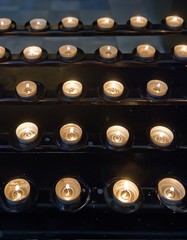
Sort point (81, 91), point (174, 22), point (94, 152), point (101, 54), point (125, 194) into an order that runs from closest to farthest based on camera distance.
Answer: point (125, 194) → point (94, 152) → point (81, 91) → point (101, 54) → point (174, 22)

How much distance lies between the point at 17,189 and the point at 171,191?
1.46 feet

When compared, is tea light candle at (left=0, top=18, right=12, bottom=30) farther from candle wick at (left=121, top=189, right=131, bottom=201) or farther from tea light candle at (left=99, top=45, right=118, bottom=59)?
candle wick at (left=121, top=189, right=131, bottom=201)

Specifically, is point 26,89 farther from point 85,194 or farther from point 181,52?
point 181,52

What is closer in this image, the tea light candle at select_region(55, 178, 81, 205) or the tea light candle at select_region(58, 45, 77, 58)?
the tea light candle at select_region(55, 178, 81, 205)

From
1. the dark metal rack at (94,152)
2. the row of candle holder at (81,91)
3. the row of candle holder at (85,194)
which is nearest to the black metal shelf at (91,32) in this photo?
the dark metal rack at (94,152)

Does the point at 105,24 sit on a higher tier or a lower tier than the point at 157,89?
higher

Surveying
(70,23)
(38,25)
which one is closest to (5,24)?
(38,25)

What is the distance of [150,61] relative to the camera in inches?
45.2

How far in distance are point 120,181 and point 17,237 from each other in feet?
1.07

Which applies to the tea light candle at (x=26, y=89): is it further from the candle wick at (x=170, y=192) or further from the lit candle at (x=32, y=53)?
the candle wick at (x=170, y=192)

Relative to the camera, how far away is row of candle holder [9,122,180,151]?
0.92 m

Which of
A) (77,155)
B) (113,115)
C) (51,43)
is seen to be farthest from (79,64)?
(51,43)

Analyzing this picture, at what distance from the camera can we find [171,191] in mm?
852

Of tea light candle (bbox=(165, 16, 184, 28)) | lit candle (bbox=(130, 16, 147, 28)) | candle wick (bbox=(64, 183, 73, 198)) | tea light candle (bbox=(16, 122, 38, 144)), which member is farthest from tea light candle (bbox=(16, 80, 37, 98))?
tea light candle (bbox=(165, 16, 184, 28))
